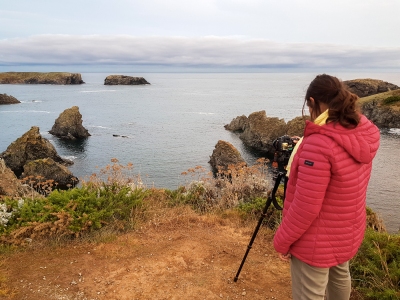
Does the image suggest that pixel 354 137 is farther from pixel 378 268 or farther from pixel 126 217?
pixel 126 217

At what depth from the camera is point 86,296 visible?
13.8 ft

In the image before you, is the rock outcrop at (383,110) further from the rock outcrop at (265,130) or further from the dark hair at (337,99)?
the dark hair at (337,99)

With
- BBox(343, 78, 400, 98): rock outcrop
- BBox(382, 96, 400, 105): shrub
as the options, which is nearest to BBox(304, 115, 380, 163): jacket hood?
BBox(382, 96, 400, 105): shrub

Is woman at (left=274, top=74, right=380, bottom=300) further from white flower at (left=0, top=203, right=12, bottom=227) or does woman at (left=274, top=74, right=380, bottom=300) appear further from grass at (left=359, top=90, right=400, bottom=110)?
grass at (left=359, top=90, right=400, bottom=110)

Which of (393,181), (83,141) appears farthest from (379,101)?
(83,141)

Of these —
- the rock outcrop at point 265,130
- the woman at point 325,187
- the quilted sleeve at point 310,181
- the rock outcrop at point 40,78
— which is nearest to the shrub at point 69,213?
the woman at point 325,187

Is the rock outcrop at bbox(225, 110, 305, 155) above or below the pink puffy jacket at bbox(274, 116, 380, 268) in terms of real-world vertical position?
below

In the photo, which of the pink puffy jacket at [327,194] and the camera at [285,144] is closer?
the pink puffy jacket at [327,194]

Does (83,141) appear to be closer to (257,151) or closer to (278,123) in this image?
(257,151)

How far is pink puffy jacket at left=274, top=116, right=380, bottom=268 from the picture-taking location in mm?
2277

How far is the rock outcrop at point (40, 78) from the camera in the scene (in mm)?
153625

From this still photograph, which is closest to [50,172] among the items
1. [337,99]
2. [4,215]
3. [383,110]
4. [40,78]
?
[4,215]

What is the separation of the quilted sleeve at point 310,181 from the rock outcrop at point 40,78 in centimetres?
16642

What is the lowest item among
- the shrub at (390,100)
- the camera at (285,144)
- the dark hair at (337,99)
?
the shrub at (390,100)
